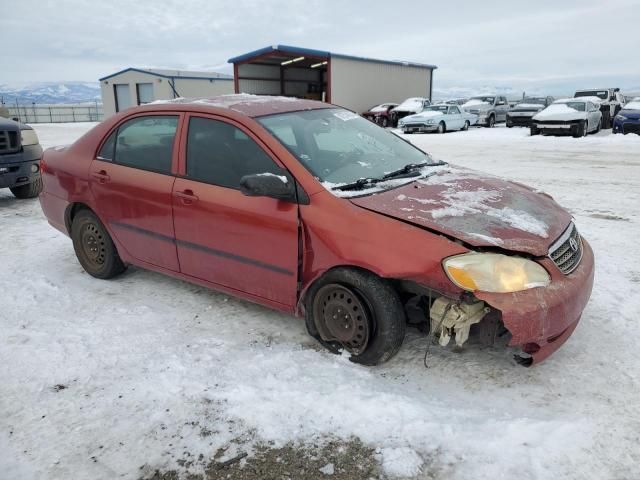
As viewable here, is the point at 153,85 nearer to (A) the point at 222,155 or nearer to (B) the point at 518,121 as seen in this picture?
(B) the point at 518,121

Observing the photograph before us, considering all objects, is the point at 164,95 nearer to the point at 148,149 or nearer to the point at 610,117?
the point at 610,117

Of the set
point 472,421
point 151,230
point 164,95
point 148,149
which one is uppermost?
point 164,95

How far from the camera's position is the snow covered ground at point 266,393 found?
2.37 meters

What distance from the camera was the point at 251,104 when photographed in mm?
3830

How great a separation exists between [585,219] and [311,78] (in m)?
27.5

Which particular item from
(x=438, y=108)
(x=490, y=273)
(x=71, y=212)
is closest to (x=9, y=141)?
(x=71, y=212)

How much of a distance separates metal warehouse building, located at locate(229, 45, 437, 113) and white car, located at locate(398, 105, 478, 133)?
529cm

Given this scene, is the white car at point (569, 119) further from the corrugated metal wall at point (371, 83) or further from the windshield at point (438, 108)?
the corrugated metal wall at point (371, 83)

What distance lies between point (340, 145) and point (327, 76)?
79.4 feet

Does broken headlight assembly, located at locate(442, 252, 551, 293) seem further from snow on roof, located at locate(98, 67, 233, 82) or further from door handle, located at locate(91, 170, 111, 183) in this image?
snow on roof, located at locate(98, 67, 233, 82)

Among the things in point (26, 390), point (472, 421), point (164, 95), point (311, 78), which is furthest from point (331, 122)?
point (164, 95)

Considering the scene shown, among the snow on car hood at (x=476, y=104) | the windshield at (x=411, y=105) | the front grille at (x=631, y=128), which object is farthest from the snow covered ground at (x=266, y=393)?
the windshield at (x=411, y=105)

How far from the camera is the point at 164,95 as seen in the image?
33.2m

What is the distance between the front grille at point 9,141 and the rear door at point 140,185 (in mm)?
3849
